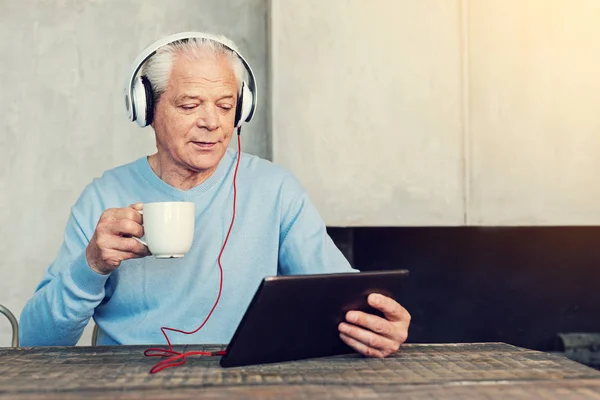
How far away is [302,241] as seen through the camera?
1583 millimetres

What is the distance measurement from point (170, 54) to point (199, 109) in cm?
13

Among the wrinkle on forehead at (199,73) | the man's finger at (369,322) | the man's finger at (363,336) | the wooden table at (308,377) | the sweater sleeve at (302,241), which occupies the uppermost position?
the wrinkle on forehead at (199,73)

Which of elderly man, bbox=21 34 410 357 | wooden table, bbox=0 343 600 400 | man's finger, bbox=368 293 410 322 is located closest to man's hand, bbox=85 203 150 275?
wooden table, bbox=0 343 600 400

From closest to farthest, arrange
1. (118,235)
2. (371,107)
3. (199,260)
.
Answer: (118,235) → (199,260) → (371,107)

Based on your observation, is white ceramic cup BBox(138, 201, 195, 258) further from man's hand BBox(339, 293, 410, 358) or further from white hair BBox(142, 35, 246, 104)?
white hair BBox(142, 35, 246, 104)

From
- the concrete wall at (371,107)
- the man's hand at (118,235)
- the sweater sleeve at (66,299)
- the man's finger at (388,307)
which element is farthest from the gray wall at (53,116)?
the man's finger at (388,307)

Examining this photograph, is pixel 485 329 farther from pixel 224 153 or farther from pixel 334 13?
pixel 224 153

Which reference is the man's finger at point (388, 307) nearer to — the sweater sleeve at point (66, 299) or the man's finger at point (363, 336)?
the man's finger at point (363, 336)

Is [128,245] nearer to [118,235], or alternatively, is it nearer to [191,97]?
[118,235]

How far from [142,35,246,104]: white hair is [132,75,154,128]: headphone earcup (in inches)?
0.7

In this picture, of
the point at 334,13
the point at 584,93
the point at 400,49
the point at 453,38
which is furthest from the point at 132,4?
the point at 584,93

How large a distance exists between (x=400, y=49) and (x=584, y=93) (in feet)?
2.22

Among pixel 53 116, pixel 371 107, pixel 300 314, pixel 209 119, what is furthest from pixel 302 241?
pixel 53 116

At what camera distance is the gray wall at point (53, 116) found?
267 cm
